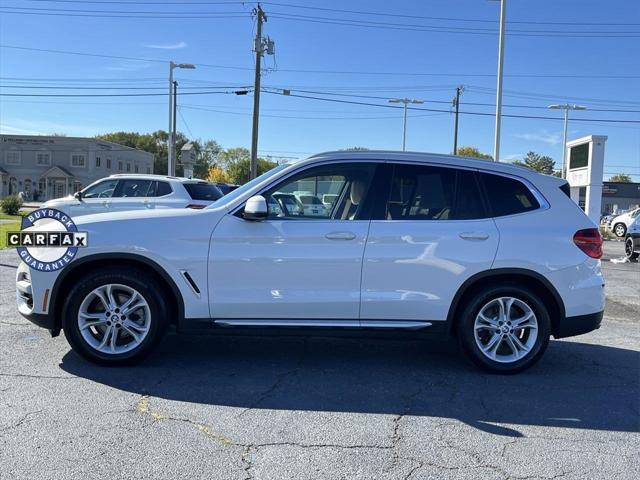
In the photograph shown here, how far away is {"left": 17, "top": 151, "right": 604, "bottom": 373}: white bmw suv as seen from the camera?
4.77m

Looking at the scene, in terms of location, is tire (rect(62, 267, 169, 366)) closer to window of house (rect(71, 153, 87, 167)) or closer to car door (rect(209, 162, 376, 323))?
car door (rect(209, 162, 376, 323))

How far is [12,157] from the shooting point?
2670 inches

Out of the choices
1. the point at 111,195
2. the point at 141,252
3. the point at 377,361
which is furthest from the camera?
the point at 111,195

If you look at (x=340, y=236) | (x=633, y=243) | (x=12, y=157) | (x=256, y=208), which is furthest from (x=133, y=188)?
(x=12, y=157)

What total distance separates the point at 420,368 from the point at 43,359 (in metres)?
3.44

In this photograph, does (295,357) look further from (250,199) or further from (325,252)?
(250,199)

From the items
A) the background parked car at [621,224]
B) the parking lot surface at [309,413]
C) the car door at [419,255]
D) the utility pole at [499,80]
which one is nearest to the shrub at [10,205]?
the utility pole at [499,80]

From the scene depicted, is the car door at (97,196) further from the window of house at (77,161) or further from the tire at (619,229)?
the window of house at (77,161)

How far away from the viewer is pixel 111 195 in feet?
46.2

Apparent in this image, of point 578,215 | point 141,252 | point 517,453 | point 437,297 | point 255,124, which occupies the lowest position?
point 517,453

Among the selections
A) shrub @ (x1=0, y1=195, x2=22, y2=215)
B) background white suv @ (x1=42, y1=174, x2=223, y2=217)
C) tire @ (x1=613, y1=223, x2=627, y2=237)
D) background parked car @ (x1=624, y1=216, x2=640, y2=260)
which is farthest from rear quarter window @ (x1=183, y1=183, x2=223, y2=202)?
tire @ (x1=613, y1=223, x2=627, y2=237)

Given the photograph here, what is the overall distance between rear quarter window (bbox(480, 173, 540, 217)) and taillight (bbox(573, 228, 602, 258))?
0.43m

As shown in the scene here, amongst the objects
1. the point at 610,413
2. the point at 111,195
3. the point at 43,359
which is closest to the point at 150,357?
the point at 43,359

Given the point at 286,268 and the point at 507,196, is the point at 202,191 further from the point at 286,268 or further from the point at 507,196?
the point at 507,196
